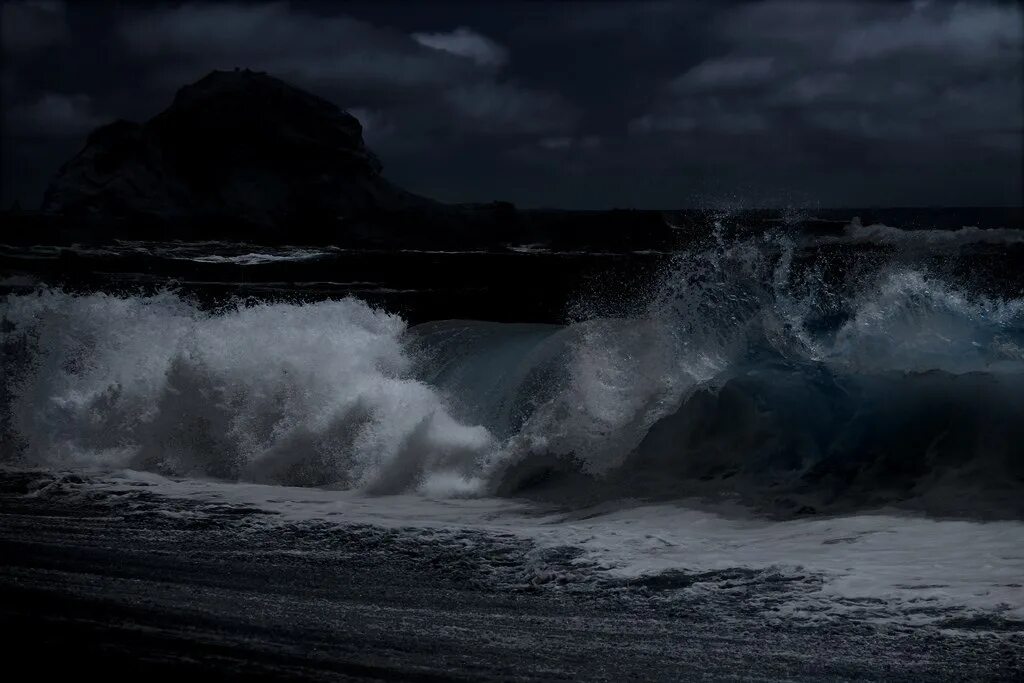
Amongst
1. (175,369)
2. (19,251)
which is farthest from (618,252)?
(175,369)

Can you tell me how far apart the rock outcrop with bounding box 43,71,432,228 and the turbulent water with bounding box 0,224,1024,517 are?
31.4m

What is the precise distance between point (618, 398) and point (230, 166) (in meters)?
37.2

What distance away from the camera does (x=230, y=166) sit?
143 ft

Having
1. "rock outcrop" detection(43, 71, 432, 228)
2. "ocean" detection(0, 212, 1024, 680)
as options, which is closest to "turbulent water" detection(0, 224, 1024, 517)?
"ocean" detection(0, 212, 1024, 680)

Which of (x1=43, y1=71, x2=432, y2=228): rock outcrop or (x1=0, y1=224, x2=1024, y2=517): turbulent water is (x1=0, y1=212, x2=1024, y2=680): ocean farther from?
(x1=43, y1=71, x2=432, y2=228): rock outcrop

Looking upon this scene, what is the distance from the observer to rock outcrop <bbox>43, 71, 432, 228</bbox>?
4219 cm

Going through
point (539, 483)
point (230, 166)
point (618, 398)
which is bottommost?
point (539, 483)

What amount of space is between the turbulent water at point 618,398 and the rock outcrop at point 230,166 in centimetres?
3140

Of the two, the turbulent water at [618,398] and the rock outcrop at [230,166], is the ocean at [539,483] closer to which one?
the turbulent water at [618,398]

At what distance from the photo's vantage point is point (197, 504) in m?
8.07

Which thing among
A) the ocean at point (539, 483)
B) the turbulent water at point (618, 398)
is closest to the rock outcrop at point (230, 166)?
the ocean at point (539, 483)

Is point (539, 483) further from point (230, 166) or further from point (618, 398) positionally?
point (230, 166)

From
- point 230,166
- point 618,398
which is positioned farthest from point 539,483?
point 230,166

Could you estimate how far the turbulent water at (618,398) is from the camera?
26.5ft
